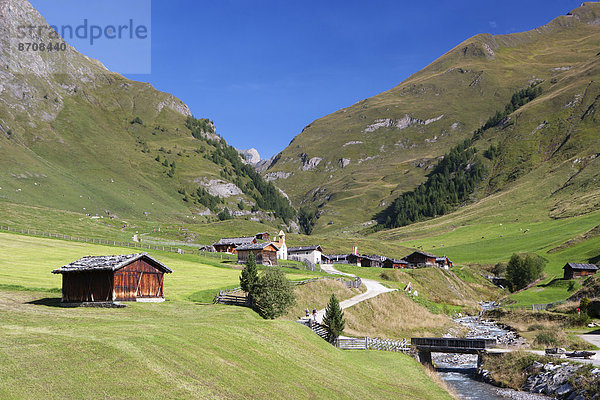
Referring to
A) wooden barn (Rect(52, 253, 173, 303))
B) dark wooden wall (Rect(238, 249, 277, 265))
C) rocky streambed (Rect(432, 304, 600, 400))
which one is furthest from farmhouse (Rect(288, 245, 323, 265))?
wooden barn (Rect(52, 253, 173, 303))

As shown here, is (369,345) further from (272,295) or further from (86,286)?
(86,286)

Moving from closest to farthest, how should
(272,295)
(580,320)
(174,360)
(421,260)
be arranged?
(174,360) → (272,295) → (580,320) → (421,260)

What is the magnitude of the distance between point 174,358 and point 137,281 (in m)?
26.5

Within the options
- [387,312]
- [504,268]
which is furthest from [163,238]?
[504,268]

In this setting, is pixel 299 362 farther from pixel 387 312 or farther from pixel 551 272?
pixel 551 272

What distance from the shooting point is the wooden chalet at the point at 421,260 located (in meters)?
143

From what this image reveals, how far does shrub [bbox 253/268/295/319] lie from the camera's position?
50.6m

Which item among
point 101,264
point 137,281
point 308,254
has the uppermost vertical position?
point 308,254

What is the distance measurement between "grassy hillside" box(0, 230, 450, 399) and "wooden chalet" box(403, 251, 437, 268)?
3742 inches

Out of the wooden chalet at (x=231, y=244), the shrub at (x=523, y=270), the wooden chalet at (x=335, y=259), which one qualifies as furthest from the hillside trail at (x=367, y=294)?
the shrub at (x=523, y=270)

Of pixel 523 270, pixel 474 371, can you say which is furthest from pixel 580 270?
pixel 474 371

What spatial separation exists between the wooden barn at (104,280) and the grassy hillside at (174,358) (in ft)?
9.13

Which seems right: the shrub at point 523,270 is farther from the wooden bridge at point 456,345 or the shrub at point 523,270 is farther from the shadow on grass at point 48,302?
the shadow on grass at point 48,302

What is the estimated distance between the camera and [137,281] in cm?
5172
